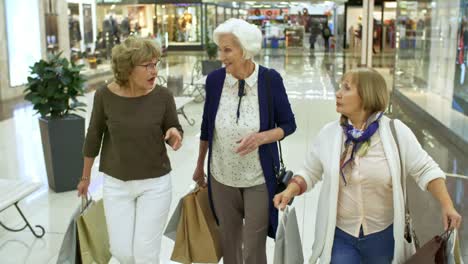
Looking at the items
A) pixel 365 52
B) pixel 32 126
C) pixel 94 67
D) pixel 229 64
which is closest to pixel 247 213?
pixel 229 64

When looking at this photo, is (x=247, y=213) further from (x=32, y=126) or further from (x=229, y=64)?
(x=32, y=126)

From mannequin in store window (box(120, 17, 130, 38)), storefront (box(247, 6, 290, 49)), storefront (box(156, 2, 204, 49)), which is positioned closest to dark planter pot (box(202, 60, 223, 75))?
mannequin in store window (box(120, 17, 130, 38))

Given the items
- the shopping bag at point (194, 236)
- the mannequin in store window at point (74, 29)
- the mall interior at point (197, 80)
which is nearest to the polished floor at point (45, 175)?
the mall interior at point (197, 80)

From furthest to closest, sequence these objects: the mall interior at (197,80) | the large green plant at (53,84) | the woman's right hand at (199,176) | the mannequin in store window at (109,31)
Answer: the mannequin in store window at (109,31) → the large green plant at (53,84) → the mall interior at (197,80) → the woman's right hand at (199,176)

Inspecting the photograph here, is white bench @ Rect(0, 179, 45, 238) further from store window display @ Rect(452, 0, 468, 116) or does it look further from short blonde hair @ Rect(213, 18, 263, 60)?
store window display @ Rect(452, 0, 468, 116)

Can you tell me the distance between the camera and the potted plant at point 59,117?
609cm

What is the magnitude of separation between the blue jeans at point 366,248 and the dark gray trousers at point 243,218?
57cm

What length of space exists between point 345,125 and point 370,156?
18 cm

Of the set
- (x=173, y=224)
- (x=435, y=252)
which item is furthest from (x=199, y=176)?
(x=435, y=252)

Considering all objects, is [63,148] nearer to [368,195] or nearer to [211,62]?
[368,195]

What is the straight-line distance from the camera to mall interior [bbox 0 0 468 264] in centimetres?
541

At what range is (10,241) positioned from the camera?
486cm

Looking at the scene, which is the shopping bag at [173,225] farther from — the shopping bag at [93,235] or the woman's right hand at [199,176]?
the shopping bag at [93,235]

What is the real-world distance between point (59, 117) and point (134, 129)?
11.8ft
